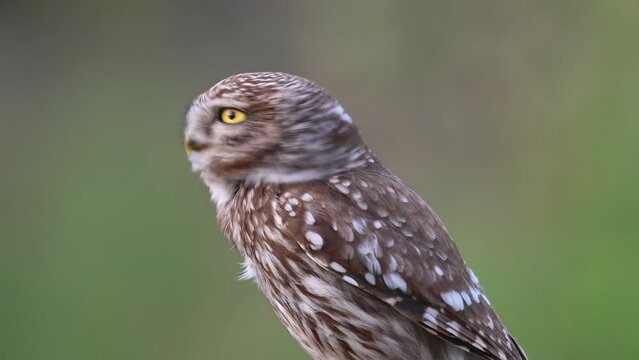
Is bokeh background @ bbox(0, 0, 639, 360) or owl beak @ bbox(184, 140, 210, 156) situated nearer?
owl beak @ bbox(184, 140, 210, 156)

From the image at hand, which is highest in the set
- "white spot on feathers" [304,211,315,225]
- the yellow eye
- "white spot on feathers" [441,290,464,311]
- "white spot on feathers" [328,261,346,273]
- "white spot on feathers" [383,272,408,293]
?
the yellow eye

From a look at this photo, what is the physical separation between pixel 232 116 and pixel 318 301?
37 centimetres

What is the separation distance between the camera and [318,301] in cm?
167

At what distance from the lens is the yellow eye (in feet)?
5.49

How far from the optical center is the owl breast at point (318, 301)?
1667 millimetres

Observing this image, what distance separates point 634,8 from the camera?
4.54 metres

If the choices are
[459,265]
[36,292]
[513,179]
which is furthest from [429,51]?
[459,265]

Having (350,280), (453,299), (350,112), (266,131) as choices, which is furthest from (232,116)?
(350,112)

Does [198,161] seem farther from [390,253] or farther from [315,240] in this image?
[390,253]

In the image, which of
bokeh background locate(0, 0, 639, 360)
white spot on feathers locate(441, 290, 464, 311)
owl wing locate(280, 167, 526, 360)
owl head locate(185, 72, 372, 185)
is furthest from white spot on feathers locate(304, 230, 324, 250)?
bokeh background locate(0, 0, 639, 360)

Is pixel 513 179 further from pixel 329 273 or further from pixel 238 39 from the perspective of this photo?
pixel 329 273

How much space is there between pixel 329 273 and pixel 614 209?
2653mm

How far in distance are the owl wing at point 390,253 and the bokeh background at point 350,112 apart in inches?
81.1

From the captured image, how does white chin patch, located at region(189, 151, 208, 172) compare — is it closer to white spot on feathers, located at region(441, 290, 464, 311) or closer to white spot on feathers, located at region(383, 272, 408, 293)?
white spot on feathers, located at region(383, 272, 408, 293)
